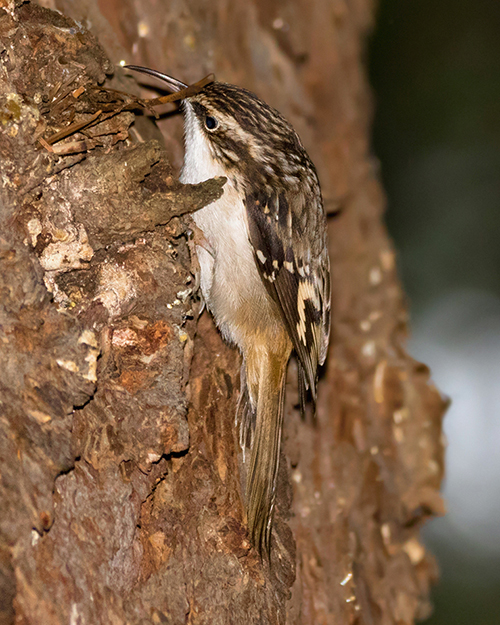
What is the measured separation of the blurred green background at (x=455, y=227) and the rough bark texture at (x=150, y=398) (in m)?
0.68

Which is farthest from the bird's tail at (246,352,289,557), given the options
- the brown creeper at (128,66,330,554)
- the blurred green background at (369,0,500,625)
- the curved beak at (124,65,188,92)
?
the blurred green background at (369,0,500,625)

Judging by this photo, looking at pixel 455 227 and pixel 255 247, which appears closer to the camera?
pixel 255 247

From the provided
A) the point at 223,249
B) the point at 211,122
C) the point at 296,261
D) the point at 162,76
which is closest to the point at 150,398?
the point at 223,249

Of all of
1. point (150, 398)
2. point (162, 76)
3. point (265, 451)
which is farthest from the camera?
point (162, 76)

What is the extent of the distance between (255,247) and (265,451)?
2.10 ft

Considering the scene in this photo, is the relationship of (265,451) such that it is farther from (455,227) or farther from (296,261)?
(455,227)

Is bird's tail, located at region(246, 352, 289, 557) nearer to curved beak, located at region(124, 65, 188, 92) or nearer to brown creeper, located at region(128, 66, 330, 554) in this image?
brown creeper, located at region(128, 66, 330, 554)

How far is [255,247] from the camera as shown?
177cm

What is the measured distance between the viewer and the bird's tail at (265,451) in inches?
63.9

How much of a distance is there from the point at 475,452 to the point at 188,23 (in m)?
2.61

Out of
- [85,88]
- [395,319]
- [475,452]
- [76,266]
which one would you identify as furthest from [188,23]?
[475,452]

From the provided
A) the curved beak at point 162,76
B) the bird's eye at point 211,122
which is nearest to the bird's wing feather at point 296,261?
the bird's eye at point 211,122

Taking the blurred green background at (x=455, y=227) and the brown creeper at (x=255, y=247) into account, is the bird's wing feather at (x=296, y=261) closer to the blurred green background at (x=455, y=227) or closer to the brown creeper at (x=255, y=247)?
the brown creeper at (x=255, y=247)

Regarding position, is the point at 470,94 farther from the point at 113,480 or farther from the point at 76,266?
the point at 113,480
